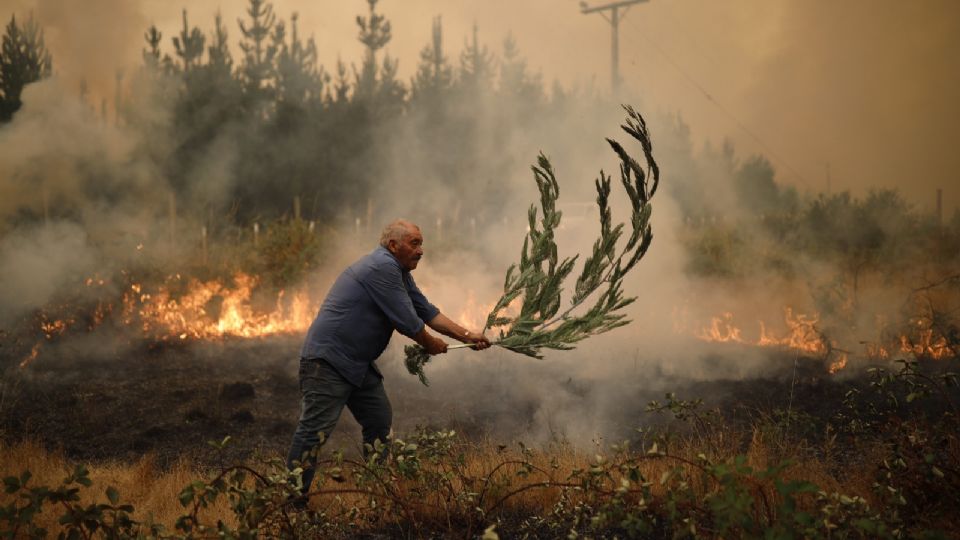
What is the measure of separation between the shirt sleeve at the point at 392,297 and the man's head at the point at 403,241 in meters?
0.17

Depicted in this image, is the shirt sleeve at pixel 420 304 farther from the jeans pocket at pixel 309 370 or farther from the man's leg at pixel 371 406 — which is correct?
the jeans pocket at pixel 309 370

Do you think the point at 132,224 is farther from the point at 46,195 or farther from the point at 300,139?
the point at 300,139

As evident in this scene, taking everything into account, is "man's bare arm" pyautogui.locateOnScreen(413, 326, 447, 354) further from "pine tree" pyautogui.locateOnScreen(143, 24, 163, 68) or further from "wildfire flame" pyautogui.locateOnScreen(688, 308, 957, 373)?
"pine tree" pyautogui.locateOnScreen(143, 24, 163, 68)

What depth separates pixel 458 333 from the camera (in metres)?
4.68

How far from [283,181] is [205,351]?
15.4 metres

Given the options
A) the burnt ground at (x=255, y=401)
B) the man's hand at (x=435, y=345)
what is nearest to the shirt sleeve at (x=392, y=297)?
the man's hand at (x=435, y=345)

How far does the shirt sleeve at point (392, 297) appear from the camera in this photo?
4.42 m

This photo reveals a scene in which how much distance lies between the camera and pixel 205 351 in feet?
32.8

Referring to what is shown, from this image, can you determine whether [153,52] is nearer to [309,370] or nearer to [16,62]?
[16,62]

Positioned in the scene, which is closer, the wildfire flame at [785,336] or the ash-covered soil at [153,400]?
the ash-covered soil at [153,400]

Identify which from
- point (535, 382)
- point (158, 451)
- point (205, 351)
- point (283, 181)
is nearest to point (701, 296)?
point (535, 382)

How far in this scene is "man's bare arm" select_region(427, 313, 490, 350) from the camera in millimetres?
4551

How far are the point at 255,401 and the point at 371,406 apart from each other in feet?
11.8

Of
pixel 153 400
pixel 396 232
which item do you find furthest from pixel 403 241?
pixel 153 400
